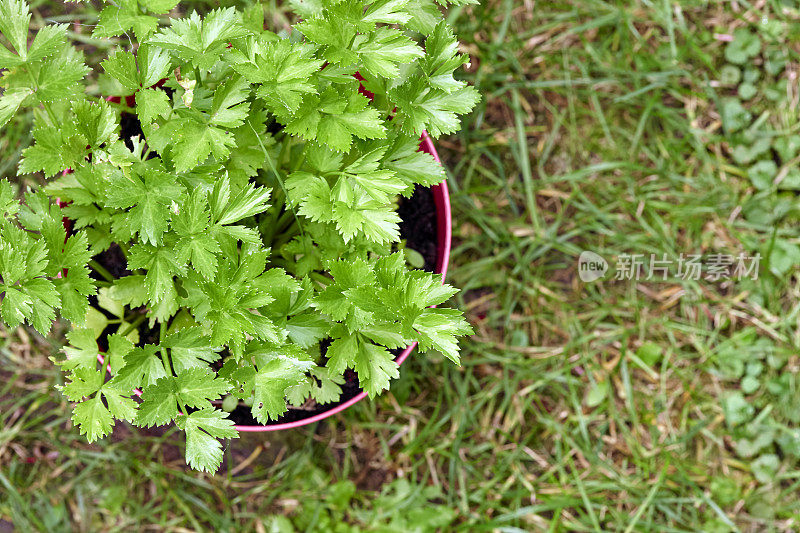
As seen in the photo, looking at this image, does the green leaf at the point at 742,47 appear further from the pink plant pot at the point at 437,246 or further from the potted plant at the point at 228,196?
the potted plant at the point at 228,196

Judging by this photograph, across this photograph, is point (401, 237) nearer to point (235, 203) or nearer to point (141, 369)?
point (235, 203)

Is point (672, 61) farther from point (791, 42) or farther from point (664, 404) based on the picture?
point (664, 404)

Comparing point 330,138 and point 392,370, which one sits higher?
point 330,138

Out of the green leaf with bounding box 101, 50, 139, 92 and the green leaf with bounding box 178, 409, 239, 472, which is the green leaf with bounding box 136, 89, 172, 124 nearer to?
the green leaf with bounding box 101, 50, 139, 92

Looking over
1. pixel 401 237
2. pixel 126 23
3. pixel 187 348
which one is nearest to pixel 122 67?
pixel 126 23

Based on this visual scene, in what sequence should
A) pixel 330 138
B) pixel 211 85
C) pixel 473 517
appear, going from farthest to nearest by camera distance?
pixel 473 517, pixel 211 85, pixel 330 138

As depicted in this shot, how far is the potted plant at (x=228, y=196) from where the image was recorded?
3.17ft

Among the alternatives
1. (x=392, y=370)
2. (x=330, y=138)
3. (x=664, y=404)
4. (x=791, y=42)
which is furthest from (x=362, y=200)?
(x=791, y=42)

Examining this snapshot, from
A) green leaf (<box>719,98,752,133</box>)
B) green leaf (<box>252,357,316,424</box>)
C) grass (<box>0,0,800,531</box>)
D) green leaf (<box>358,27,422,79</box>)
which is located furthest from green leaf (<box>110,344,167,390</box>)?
green leaf (<box>719,98,752,133</box>)

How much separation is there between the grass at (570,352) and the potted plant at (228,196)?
2.49 feet

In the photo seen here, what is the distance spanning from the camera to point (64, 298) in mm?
1009

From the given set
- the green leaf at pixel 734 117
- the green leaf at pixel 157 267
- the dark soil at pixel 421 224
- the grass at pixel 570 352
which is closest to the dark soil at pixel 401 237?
the dark soil at pixel 421 224

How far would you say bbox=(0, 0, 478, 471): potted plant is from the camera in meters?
0.97

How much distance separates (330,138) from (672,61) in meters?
1.34
